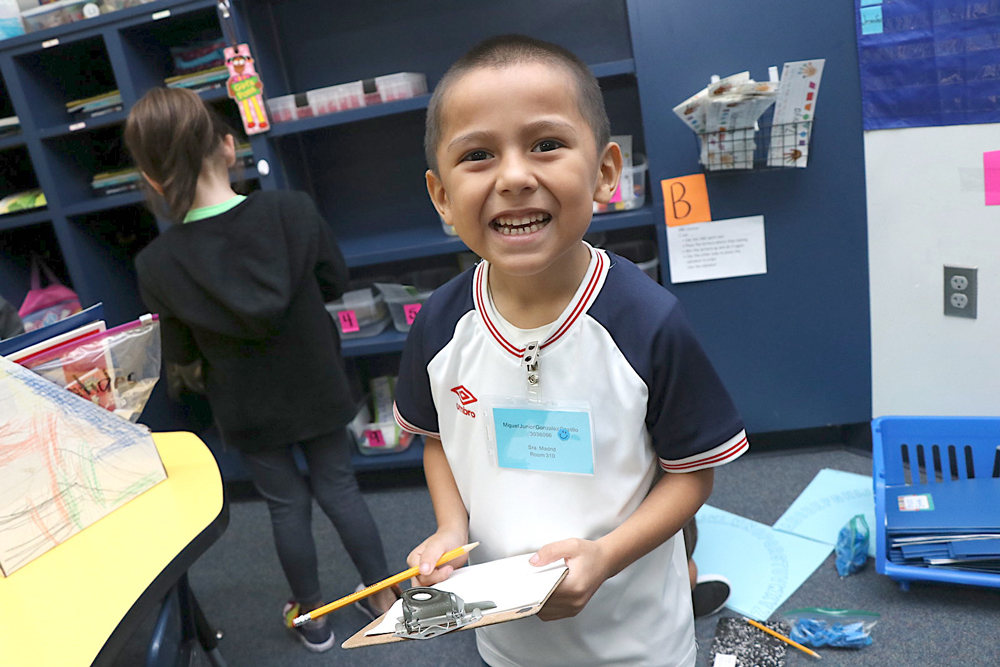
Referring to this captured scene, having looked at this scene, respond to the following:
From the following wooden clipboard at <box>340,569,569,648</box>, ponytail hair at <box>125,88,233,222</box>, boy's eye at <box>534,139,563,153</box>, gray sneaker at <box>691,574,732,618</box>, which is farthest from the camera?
gray sneaker at <box>691,574,732,618</box>

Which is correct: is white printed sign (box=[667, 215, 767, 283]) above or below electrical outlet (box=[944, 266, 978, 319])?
above

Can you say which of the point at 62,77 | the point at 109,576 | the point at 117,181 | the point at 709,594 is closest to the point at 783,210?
the point at 709,594

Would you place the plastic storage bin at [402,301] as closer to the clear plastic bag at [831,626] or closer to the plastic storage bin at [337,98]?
the plastic storage bin at [337,98]

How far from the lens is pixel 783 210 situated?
2.01 m

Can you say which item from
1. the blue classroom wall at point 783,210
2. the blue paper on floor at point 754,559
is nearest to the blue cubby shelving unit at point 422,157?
the blue classroom wall at point 783,210

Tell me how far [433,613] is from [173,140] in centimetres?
122

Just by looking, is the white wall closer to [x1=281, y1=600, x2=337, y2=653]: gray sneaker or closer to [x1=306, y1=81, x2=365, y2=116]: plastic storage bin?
[x1=306, y1=81, x2=365, y2=116]: plastic storage bin

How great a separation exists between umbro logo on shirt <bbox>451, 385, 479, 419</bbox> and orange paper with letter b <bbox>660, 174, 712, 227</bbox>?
4.57ft

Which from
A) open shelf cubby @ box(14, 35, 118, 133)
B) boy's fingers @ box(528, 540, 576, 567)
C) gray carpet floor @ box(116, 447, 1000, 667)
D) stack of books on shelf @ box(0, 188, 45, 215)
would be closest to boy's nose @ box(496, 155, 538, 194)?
boy's fingers @ box(528, 540, 576, 567)

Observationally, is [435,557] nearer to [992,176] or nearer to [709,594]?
[709,594]

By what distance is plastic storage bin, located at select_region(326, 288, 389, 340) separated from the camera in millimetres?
2406

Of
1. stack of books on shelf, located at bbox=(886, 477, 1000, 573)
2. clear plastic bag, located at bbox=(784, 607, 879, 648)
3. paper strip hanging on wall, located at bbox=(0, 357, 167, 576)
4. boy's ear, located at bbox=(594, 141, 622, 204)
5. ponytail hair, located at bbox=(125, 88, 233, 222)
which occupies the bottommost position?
clear plastic bag, located at bbox=(784, 607, 879, 648)

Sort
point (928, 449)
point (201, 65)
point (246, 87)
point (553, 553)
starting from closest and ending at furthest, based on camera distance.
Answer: point (553, 553), point (928, 449), point (246, 87), point (201, 65)

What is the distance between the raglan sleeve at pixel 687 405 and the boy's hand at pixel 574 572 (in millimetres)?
155
